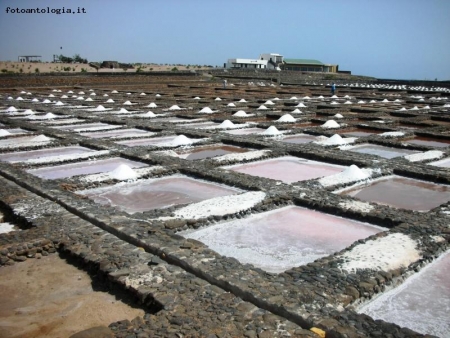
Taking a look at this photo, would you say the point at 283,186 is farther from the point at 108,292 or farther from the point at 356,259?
the point at 108,292

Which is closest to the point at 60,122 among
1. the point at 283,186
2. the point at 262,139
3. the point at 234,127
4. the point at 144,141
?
the point at 144,141

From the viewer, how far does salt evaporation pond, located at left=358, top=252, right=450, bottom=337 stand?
258 centimetres

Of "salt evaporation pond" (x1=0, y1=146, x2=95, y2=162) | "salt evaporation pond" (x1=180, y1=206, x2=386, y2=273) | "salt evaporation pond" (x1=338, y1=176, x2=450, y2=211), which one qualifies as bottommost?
"salt evaporation pond" (x1=0, y1=146, x2=95, y2=162)

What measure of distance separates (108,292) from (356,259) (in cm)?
167

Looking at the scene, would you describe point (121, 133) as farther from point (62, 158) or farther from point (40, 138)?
point (62, 158)

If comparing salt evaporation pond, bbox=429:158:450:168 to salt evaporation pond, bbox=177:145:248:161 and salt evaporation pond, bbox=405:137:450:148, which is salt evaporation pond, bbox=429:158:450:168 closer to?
salt evaporation pond, bbox=405:137:450:148

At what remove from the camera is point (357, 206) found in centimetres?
445

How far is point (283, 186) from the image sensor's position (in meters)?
5.12

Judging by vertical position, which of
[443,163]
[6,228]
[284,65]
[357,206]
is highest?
[284,65]

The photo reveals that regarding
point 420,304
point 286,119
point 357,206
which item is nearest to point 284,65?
point 286,119

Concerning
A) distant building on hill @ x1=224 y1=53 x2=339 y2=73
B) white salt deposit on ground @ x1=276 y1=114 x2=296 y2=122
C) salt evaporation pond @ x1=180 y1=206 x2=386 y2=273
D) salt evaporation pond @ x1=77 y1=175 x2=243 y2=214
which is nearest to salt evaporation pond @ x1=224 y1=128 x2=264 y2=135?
white salt deposit on ground @ x1=276 y1=114 x2=296 y2=122

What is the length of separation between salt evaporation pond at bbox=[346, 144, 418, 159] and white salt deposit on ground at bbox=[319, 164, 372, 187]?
1.94 metres

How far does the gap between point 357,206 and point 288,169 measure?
78.3 inches

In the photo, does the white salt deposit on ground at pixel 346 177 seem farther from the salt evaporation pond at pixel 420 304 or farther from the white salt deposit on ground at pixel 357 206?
the salt evaporation pond at pixel 420 304
